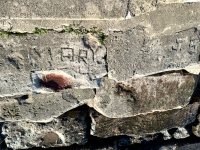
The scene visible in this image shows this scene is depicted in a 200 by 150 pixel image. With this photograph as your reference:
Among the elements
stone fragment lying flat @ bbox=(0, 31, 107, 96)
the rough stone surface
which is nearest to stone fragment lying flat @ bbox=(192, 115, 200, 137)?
the rough stone surface

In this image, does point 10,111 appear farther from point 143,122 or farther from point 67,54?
point 143,122

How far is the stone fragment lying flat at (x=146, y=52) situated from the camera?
140 centimetres

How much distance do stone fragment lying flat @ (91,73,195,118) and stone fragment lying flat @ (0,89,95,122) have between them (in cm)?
11

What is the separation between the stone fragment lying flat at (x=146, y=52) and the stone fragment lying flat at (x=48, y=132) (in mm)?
480

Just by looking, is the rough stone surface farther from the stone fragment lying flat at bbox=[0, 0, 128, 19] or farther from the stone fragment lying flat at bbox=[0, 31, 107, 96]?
the stone fragment lying flat at bbox=[0, 0, 128, 19]

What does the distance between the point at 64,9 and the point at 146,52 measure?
519 mm

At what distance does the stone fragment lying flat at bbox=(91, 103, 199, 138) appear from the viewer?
182 cm

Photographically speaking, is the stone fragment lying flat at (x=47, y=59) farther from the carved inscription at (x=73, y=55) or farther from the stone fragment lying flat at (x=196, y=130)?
the stone fragment lying flat at (x=196, y=130)

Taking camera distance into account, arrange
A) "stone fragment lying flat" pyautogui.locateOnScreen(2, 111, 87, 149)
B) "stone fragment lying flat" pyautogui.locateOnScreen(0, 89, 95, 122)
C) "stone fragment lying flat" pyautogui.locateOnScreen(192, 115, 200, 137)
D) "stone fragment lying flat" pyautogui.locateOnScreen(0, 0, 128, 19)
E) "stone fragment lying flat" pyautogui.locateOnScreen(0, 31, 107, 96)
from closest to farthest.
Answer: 1. "stone fragment lying flat" pyautogui.locateOnScreen(0, 0, 128, 19)
2. "stone fragment lying flat" pyautogui.locateOnScreen(0, 31, 107, 96)
3. "stone fragment lying flat" pyautogui.locateOnScreen(0, 89, 95, 122)
4. "stone fragment lying flat" pyautogui.locateOnScreen(2, 111, 87, 149)
5. "stone fragment lying flat" pyautogui.locateOnScreen(192, 115, 200, 137)

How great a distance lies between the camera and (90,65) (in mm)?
1442

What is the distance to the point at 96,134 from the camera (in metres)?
1.85

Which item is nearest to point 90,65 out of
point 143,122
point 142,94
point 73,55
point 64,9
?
point 73,55

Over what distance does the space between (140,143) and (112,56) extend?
3.17 ft

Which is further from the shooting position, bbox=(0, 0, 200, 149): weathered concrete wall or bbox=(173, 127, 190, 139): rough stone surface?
bbox=(173, 127, 190, 139): rough stone surface
